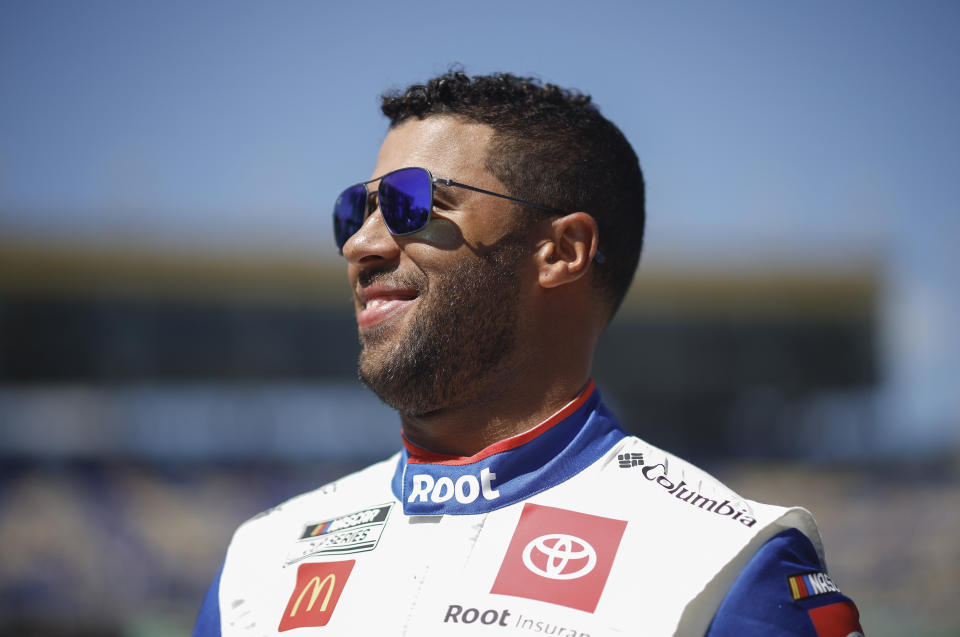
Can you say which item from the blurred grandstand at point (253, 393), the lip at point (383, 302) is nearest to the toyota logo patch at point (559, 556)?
the lip at point (383, 302)

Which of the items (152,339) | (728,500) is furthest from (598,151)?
(152,339)

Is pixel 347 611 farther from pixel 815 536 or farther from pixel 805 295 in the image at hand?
pixel 805 295

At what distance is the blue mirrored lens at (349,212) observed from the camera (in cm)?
212

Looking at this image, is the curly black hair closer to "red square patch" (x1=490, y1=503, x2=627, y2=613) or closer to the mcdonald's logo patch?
"red square patch" (x1=490, y1=503, x2=627, y2=613)

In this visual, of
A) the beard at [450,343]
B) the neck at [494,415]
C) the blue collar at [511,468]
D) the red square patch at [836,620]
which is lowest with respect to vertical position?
the red square patch at [836,620]

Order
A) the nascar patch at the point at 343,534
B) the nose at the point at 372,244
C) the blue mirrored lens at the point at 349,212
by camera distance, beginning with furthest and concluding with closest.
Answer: the blue mirrored lens at the point at 349,212, the nose at the point at 372,244, the nascar patch at the point at 343,534

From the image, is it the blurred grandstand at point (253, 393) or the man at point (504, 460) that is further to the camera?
the blurred grandstand at point (253, 393)

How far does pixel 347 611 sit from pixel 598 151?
47.1 inches

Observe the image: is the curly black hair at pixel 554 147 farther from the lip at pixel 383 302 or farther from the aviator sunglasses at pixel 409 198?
the lip at pixel 383 302

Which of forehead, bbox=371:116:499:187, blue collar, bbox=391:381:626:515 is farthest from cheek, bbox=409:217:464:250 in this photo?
blue collar, bbox=391:381:626:515

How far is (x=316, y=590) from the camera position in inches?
71.1

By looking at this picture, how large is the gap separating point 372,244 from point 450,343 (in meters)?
0.31

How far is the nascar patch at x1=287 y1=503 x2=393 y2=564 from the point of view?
1876mm

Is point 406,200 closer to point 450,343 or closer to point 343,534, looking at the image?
point 450,343
